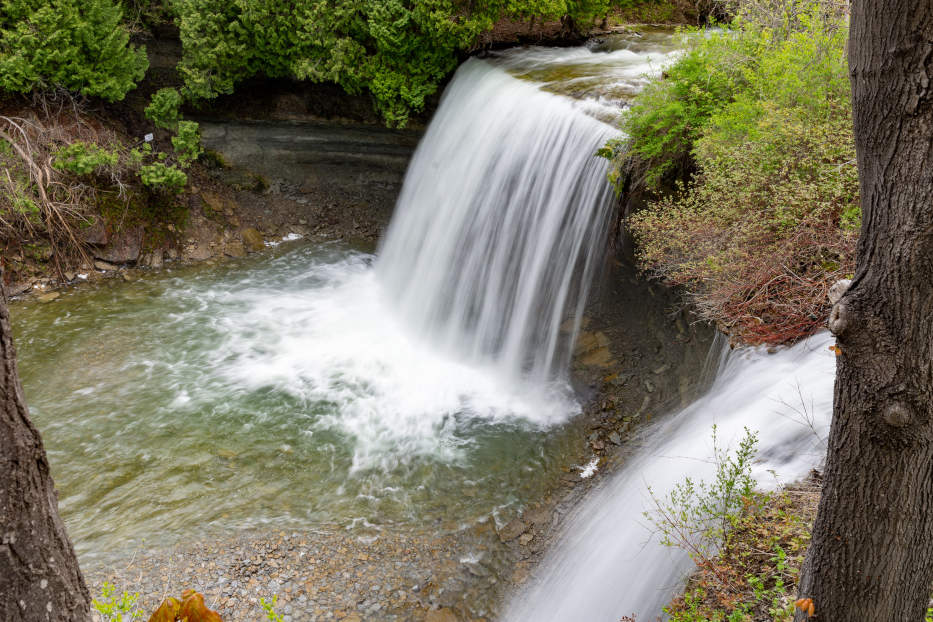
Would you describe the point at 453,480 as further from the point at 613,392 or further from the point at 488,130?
the point at 488,130

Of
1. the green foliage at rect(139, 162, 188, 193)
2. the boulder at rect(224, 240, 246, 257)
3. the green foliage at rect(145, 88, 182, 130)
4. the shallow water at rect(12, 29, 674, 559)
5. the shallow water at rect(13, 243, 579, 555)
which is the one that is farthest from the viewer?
the boulder at rect(224, 240, 246, 257)

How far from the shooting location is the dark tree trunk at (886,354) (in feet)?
7.93

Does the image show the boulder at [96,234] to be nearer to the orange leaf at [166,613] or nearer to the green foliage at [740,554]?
the orange leaf at [166,613]

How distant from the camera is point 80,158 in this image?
10.4 m

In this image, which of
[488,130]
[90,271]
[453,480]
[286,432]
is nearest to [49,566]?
[453,480]

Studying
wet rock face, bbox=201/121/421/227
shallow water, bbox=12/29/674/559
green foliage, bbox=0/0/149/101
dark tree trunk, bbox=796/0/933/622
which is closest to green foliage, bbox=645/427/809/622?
dark tree trunk, bbox=796/0/933/622

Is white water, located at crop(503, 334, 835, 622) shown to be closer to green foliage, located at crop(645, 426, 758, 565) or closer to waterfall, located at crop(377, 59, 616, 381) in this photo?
green foliage, located at crop(645, 426, 758, 565)

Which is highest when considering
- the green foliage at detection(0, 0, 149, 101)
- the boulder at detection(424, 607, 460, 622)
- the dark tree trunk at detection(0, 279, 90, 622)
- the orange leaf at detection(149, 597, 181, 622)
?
the green foliage at detection(0, 0, 149, 101)

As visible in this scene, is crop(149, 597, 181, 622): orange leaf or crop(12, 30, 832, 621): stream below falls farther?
crop(12, 30, 832, 621): stream below falls

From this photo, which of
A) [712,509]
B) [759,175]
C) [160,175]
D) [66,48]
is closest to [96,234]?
[160,175]

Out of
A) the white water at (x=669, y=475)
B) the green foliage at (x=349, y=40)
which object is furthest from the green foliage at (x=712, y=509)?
the green foliage at (x=349, y=40)

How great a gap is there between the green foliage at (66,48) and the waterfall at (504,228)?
5.70 meters

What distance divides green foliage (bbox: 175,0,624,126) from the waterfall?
0.80 meters

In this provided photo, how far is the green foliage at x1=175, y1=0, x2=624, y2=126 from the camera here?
11.0 m
